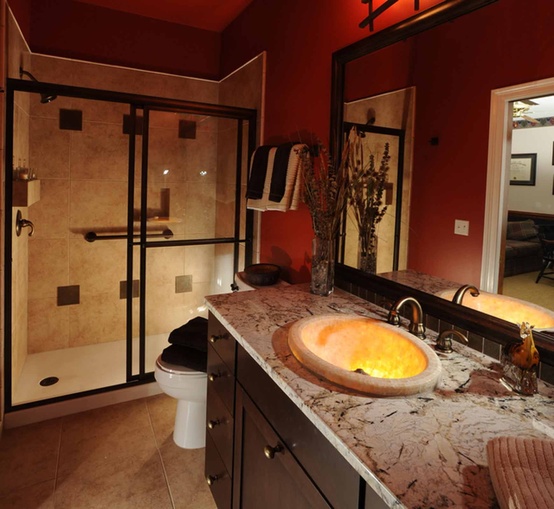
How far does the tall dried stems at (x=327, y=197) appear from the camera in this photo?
70.6 inches

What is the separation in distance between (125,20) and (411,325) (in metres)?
2.99

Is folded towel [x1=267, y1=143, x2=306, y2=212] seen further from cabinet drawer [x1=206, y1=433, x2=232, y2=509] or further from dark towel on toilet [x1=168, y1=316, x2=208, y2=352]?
cabinet drawer [x1=206, y1=433, x2=232, y2=509]

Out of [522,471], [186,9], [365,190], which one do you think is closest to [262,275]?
[365,190]

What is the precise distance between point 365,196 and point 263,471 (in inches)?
43.6

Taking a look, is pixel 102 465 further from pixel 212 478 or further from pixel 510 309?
pixel 510 309

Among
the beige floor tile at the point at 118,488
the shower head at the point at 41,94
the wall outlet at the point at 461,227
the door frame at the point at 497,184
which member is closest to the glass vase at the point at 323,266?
the wall outlet at the point at 461,227

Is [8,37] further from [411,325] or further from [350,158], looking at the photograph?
[411,325]

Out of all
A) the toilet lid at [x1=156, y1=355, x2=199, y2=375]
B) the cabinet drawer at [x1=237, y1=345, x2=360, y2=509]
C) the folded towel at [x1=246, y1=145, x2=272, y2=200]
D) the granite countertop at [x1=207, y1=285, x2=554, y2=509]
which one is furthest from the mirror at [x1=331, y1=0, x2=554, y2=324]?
the toilet lid at [x1=156, y1=355, x2=199, y2=375]

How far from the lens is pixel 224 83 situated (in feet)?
11.0

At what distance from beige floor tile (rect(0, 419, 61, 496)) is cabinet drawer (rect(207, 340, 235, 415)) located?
97 centimetres

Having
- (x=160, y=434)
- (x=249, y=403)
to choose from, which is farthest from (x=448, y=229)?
(x=160, y=434)

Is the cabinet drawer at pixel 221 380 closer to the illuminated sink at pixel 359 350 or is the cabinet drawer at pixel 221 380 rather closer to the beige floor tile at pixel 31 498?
the illuminated sink at pixel 359 350

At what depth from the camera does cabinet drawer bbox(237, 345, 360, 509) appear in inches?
33.4

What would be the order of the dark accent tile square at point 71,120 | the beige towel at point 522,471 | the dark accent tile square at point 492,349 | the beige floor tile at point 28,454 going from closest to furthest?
the beige towel at point 522,471 < the dark accent tile square at point 492,349 < the beige floor tile at point 28,454 < the dark accent tile square at point 71,120
